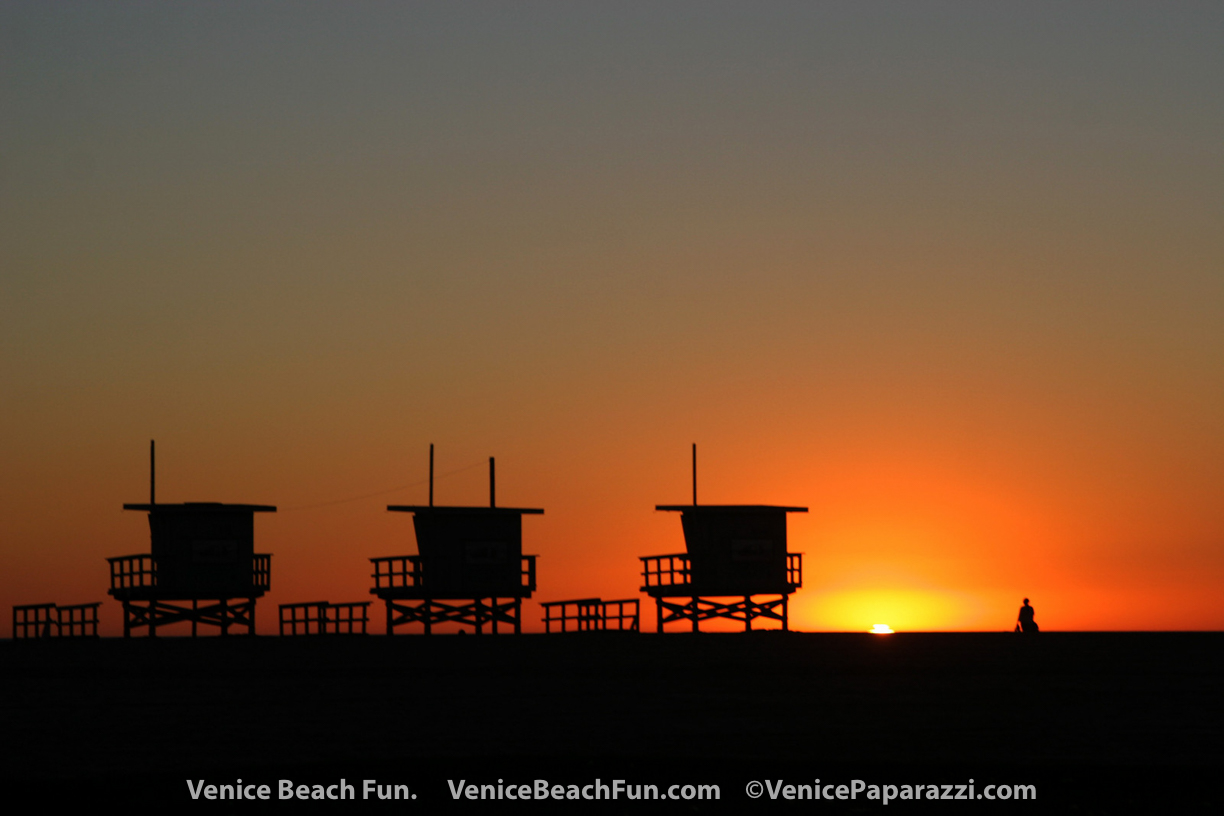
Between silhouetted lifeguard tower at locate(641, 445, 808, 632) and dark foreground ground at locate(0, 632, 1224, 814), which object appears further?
silhouetted lifeguard tower at locate(641, 445, 808, 632)

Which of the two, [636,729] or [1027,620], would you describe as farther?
[1027,620]

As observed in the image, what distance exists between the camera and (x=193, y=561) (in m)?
60.2

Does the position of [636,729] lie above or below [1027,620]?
above

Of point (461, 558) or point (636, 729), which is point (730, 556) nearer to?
point (461, 558)

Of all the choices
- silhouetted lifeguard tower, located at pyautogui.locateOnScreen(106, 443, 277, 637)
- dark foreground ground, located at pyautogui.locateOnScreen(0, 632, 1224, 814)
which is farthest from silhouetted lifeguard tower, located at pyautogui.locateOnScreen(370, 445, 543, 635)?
dark foreground ground, located at pyautogui.locateOnScreen(0, 632, 1224, 814)

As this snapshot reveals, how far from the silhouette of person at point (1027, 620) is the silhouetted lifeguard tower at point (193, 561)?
28276 millimetres

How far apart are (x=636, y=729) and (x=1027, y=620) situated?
121 feet

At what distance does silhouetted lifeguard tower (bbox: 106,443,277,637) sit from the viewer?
59938 mm

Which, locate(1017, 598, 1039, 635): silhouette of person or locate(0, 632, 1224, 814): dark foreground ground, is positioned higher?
locate(0, 632, 1224, 814): dark foreground ground

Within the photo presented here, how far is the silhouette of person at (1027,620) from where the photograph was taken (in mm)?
51688

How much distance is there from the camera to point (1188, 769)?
531 inches

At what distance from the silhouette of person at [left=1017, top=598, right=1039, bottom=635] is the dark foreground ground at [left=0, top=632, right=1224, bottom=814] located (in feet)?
59.8

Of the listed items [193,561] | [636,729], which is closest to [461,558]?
[193,561]

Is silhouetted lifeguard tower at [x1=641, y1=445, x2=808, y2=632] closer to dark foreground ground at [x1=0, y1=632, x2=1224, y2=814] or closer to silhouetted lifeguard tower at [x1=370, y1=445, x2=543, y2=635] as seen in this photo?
silhouetted lifeguard tower at [x1=370, y1=445, x2=543, y2=635]
